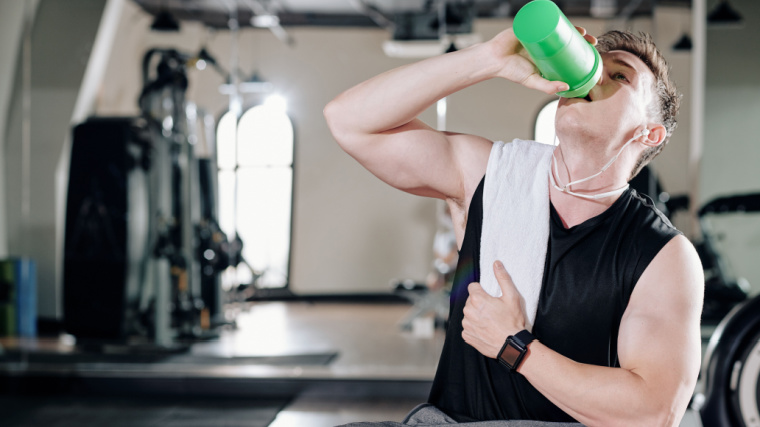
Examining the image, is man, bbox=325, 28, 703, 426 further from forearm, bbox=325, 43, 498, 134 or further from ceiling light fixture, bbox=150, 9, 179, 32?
ceiling light fixture, bbox=150, 9, 179, 32

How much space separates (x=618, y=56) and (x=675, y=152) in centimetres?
276

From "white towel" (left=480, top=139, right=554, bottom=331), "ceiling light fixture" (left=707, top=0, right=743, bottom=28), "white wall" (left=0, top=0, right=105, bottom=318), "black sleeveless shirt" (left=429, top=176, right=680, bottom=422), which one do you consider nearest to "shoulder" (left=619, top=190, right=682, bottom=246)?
"black sleeveless shirt" (left=429, top=176, right=680, bottom=422)

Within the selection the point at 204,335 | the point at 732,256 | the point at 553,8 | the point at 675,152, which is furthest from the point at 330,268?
the point at 553,8

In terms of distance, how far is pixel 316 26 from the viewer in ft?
11.8

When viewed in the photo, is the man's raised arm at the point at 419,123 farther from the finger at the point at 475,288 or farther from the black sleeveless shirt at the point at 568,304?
the finger at the point at 475,288

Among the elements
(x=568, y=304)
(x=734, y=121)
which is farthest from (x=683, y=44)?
(x=568, y=304)

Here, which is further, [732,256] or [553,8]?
[732,256]

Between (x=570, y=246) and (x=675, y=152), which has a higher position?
(x=675, y=152)

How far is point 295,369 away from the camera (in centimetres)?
381

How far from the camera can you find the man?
3.03ft

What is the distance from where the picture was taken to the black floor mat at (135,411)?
3307 millimetres

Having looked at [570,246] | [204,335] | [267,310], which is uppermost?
[570,246]

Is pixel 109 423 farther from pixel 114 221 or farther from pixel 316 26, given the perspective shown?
pixel 316 26

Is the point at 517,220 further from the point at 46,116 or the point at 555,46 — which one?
the point at 46,116
